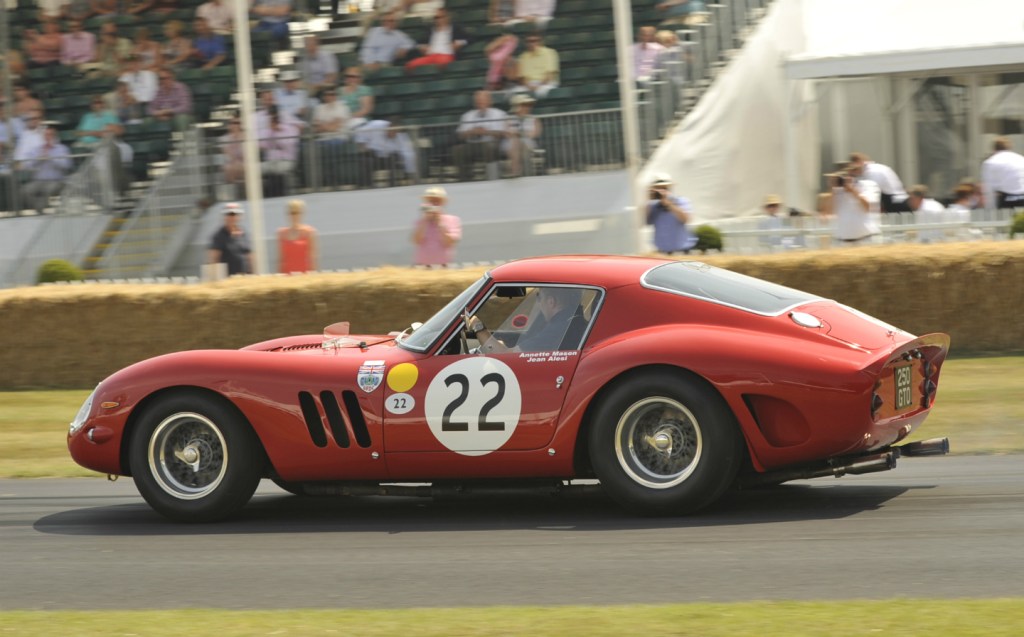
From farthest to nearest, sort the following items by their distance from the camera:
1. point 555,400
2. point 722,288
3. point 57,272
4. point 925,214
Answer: point 57,272
point 925,214
point 722,288
point 555,400

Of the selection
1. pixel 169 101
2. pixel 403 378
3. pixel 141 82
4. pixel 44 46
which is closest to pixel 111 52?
pixel 141 82

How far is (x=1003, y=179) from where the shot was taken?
1505 cm

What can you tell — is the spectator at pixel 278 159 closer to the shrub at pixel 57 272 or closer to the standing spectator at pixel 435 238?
the shrub at pixel 57 272

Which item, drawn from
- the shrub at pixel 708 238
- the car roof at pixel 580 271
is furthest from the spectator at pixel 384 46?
the car roof at pixel 580 271

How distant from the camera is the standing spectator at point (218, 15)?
19.6 metres

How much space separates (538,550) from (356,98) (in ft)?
41.0

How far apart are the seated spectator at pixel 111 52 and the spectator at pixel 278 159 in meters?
3.18

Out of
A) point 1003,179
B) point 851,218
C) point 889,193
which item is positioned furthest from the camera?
point 889,193

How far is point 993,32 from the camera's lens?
17266 mm

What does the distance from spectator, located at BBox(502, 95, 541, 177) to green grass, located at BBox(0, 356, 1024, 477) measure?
5.91 m

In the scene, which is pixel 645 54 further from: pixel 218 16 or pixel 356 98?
pixel 218 16

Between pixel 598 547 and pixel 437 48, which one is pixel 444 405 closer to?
pixel 598 547

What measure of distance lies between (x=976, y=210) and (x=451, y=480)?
9635 mm

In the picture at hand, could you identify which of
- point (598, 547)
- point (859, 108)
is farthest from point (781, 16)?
point (598, 547)
